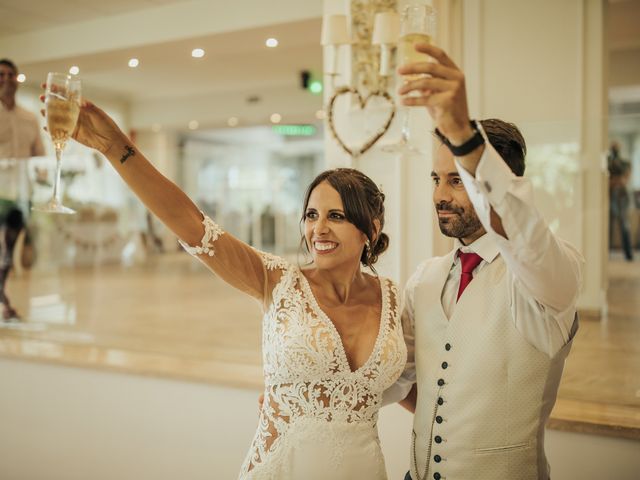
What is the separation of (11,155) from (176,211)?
3460 millimetres

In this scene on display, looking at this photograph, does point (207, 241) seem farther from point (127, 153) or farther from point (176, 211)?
point (127, 153)

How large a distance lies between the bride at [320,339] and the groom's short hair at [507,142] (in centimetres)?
46

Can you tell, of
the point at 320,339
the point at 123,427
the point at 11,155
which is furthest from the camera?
the point at 11,155

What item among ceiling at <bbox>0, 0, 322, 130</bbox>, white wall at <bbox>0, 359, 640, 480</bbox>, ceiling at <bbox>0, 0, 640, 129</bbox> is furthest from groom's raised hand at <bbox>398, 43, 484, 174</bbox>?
ceiling at <bbox>0, 0, 322, 130</bbox>

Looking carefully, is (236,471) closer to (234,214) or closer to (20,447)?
(20,447)

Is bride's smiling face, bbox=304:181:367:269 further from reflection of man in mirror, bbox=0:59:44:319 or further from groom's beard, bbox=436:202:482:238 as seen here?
reflection of man in mirror, bbox=0:59:44:319

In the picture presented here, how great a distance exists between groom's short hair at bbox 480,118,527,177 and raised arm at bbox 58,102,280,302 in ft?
2.38

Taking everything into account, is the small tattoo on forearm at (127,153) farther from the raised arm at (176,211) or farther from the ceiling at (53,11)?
the ceiling at (53,11)

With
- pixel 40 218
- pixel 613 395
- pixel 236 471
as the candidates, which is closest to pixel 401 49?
pixel 613 395

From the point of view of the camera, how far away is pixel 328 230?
5.75 ft

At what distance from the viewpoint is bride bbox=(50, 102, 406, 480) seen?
5.51ft

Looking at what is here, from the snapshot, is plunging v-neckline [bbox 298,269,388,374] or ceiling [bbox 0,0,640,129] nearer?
plunging v-neckline [bbox 298,269,388,374]

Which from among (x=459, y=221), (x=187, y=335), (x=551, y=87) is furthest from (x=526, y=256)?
(x=187, y=335)

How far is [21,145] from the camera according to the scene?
14.6ft
